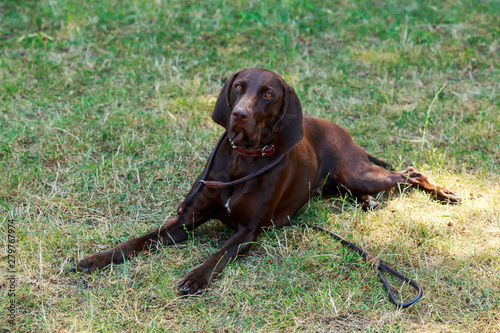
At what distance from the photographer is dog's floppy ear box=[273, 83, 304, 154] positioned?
3385mm

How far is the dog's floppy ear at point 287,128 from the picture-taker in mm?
3385

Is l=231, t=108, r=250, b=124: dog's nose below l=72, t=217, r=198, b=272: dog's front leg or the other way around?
the other way around

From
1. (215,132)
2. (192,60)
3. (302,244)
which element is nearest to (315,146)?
(302,244)

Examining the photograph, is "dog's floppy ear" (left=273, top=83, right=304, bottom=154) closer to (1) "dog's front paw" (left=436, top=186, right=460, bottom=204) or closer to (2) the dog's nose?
(2) the dog's nose

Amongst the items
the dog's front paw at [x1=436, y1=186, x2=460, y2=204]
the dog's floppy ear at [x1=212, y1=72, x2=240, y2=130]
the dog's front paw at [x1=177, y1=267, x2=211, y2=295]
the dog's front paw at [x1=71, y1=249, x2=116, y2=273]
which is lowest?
the dog's front paw at [x1=436, y1=186, x2=460, y2=204]

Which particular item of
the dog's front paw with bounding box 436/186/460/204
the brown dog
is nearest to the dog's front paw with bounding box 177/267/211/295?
the brown dog

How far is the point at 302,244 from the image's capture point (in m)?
3.62

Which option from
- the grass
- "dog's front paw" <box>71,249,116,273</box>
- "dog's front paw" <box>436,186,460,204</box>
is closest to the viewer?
the grass

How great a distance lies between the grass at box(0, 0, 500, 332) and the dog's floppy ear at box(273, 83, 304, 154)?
25.7 inches

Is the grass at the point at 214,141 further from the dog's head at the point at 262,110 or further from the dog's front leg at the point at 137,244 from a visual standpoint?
the dog's head at the point at 262,110

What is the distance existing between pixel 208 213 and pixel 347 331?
1.27 m

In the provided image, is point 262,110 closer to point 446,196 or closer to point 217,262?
point 217,262

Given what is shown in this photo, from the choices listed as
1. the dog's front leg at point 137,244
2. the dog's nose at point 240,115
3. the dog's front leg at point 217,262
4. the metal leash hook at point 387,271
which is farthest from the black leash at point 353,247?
the dog's nose at point 240,115

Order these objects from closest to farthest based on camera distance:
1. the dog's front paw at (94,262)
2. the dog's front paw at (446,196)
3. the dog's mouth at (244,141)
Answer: the dog's front paw at (94,262), the dog's mouth at (244,141), the dog's front paw at (446,196)
